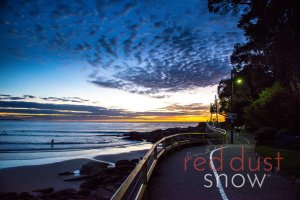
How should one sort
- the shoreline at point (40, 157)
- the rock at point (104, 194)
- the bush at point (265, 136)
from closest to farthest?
the rock at point (104, 194) < the bush at point (265, 136) < the shoreline at point (40, 157)

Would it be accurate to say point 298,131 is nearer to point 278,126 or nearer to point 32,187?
point 278,126

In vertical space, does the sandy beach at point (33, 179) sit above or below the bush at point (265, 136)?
below

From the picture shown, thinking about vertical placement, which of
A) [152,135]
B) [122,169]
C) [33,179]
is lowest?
[33,179]

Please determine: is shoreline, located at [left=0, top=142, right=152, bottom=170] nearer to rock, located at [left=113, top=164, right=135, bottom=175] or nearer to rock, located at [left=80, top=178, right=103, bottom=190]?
rock, located at [left=113, top=164, right=135, bottom=175]

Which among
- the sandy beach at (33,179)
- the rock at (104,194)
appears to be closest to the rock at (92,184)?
the sandy beach at (33,179)

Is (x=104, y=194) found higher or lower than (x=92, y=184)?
higher

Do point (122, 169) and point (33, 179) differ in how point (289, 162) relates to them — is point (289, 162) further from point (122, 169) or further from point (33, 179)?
point (33, 179)

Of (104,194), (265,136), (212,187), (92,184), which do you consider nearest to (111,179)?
(92,184)

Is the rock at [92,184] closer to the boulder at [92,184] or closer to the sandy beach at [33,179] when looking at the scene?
the boulder at [92,184]

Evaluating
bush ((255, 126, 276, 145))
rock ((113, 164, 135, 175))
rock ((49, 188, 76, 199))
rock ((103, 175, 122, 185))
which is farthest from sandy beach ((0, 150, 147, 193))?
bush ((255, 126, 276, 145))

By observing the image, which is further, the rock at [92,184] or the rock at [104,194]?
the rock at [92,184]

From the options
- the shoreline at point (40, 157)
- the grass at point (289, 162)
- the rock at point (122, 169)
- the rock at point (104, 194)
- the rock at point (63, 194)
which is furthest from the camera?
the shoreline at point (40, 157)

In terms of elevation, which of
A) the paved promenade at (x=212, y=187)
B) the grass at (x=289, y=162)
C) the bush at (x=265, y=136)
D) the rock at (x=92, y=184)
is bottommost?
the rock at (x=92, y=184)

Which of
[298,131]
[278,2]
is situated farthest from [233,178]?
[298,131]
